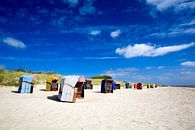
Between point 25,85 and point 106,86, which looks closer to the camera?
point 25,85

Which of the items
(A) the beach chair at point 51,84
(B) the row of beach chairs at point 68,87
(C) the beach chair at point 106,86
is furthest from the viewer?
(C) the beach chair at point 106,86

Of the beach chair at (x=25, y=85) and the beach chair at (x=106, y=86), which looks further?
the beach chair at (x=106, y=86)

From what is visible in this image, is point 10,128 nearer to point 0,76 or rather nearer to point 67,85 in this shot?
point 67,85

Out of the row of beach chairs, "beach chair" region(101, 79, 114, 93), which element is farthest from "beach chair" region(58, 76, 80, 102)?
"beach chair" region(101, 79, 114, 93)

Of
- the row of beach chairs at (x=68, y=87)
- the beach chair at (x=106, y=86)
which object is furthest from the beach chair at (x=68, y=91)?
the beach chair at (x=106, y=86)

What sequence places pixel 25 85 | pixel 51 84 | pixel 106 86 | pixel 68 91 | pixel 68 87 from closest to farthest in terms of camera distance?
pixel 68 91 → pixel 68 87 → pixel 25 85 → pixel 51 84 → pixel 106 86

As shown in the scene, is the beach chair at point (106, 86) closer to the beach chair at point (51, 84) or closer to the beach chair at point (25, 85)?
the beach chair at point (51, 84)

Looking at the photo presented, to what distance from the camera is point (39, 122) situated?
939 centimetres

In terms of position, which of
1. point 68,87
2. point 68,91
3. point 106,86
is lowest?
point 68,91

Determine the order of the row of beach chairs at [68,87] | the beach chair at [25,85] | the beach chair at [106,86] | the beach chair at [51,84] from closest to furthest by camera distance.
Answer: the row of beach chairs at [68,87], the beach chair at [25,85], the beach chair at [51,84], the beach chair at [106,86]

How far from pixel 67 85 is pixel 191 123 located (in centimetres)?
1252

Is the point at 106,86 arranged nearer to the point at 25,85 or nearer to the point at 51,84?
the point at 51,84

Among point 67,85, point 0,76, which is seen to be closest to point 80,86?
point 67,85

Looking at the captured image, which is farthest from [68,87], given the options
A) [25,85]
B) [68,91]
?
[25,85]
